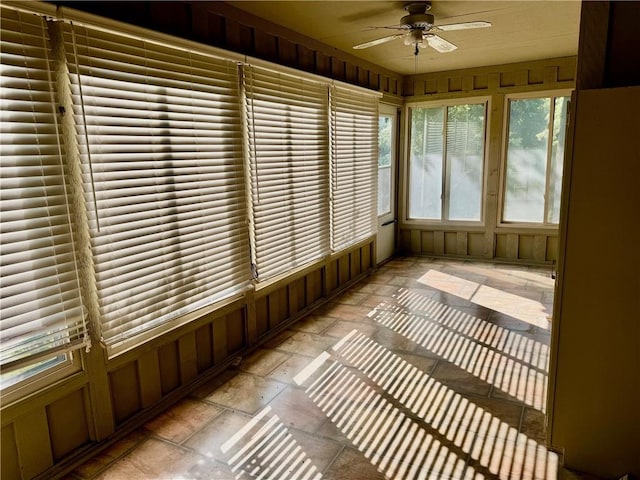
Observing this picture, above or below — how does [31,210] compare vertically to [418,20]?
below

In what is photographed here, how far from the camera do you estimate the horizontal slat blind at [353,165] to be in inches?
191

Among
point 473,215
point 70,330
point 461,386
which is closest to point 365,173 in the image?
point 473,215

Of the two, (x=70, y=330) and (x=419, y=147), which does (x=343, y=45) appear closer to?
(x=419, y=147)

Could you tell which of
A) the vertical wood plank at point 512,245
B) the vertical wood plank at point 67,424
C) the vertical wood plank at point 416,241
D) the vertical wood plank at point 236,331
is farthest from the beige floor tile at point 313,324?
the vertical wood plank at point 512,245

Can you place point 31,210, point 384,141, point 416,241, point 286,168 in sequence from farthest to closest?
point 416,241 → point 384,141 → point 286,168 → point 31,210

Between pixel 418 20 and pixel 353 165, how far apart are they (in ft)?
6.79

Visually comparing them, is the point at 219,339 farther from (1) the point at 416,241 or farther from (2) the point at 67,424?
(1) the point at 416,241

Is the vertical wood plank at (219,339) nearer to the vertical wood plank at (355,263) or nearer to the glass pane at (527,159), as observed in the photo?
the vertical wood plank at (355,263)

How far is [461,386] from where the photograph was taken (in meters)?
3.12

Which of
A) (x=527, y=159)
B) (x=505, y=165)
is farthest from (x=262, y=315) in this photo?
(x=527, y=159)

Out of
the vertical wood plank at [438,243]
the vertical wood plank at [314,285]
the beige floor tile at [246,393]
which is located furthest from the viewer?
the vertical wood plank at [438,243]

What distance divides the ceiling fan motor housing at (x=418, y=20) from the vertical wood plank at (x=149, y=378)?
10.3 feet

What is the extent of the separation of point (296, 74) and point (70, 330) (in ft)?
→ 9.48

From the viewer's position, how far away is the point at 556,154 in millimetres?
5957
